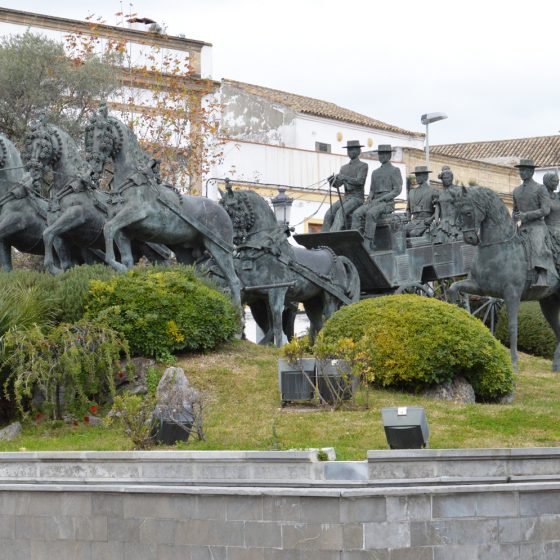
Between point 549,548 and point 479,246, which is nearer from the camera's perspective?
point 549,548

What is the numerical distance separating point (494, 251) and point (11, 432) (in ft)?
25.8

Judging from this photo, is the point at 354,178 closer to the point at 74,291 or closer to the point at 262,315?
the point at 262,315

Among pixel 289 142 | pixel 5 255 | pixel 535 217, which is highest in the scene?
pixel 289 142

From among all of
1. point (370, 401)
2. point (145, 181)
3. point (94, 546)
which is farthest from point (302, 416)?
point (145, 181)

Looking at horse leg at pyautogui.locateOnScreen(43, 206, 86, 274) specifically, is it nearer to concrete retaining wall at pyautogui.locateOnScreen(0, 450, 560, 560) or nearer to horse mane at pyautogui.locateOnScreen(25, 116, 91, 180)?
horse mane at pyautogui.locateOnScreen(25, 116, 91, 180)

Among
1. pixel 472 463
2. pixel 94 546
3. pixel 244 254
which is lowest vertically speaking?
pixel 94 546

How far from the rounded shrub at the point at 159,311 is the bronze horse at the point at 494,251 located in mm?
3849

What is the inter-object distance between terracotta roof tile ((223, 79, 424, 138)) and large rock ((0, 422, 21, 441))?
29283 millimetres

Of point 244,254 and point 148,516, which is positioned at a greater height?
point 244,254

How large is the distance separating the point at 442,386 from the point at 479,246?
3864mm

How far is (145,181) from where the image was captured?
22.0m

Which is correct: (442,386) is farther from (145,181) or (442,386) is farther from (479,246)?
(145,181)

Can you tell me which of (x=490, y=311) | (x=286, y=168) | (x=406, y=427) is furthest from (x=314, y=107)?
(x=406, y=427)

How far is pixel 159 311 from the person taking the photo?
1988 cm
